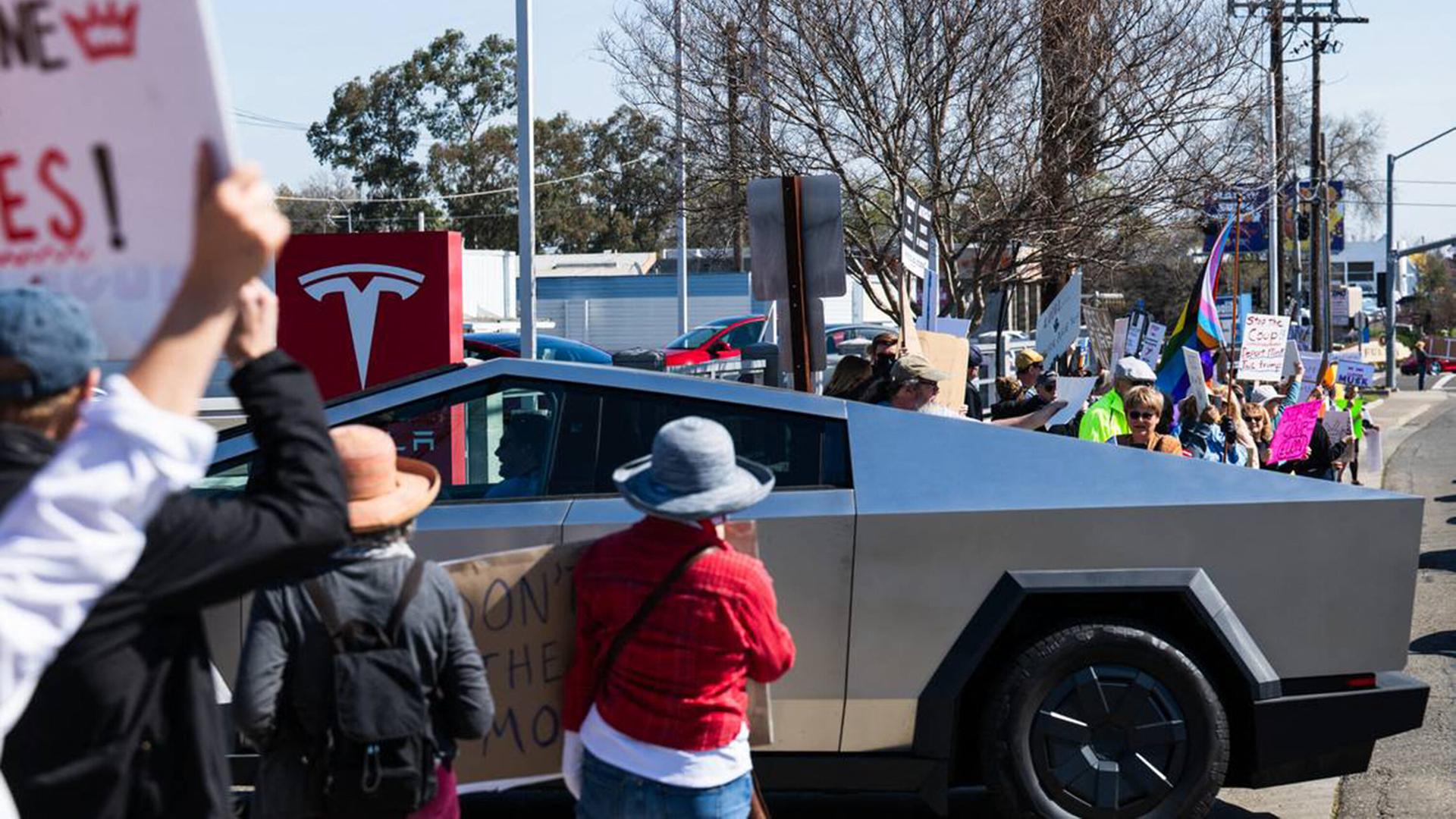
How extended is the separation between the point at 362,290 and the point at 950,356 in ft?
10.8

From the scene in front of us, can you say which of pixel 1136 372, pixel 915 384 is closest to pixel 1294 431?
pixel 1136 372

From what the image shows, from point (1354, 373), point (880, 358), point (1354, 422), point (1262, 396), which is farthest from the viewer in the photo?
point (1354, 373)

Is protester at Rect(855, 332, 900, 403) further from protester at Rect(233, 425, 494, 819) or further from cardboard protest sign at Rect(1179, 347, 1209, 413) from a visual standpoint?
protester at Rect(233, 425, 494, 819)

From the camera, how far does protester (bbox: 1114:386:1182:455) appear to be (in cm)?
821

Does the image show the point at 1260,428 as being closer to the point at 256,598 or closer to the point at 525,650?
the point at 525,650

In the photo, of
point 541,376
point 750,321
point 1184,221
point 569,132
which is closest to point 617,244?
point 569,132

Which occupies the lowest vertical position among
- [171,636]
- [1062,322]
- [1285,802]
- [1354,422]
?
[1285,802]

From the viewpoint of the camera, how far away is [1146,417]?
822cm

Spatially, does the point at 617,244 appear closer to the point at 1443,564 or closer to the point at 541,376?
the point at 1443,564

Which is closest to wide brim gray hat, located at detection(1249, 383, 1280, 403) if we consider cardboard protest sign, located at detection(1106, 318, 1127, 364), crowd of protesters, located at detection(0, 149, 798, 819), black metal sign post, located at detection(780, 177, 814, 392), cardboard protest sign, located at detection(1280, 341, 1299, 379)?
cardboard protest sign, located at detection(1106, 318, 1127, 364)

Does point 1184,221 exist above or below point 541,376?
above

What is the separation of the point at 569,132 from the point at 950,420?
55313 mm

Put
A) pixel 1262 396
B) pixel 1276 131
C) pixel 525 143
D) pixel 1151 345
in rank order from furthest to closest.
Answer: pixel 1276 131
pixel 1151 345
pixel 1262 396
pixel 525 143

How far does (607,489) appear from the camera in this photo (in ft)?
17.5
